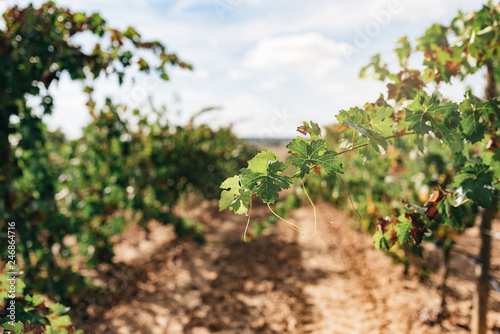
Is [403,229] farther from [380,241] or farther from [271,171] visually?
[271,171]

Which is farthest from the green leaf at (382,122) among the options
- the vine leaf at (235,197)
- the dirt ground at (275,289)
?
the dirt ground at (275,289)

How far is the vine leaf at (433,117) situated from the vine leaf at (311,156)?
0.35m

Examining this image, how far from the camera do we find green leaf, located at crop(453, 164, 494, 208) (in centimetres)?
118

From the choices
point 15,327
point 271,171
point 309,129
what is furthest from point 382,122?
point 15,327

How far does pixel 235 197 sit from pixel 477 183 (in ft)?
3.22

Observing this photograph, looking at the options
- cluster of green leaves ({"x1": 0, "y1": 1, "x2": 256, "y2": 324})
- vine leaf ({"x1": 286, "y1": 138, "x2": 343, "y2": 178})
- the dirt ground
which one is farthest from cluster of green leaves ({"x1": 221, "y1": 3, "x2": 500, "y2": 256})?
the dirt ground

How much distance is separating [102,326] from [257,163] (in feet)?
12.1

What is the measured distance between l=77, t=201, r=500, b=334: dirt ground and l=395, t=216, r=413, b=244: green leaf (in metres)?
2.59

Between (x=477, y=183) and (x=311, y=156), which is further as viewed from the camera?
(x=477, y=183)

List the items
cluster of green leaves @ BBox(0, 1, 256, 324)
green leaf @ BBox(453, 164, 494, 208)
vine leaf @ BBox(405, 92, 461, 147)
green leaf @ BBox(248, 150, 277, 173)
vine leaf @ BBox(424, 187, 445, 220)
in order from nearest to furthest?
1. green leaf @ BBox(248, 150, 277, 173)
2. vine leaf @ BBox(405, 92, 461, 147)
3. green leaf @ BBox(453, 164, 494, 208)
4. vine leaf @ BBox(424, 187, 445, 220)
5. cluster of green leaves @ BBox(0, 1, 256, 324)

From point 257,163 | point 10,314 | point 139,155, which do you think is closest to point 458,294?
point 257,163

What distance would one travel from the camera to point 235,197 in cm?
102

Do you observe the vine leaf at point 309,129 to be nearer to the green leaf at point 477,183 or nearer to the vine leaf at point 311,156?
the vine leaf at point 311,156

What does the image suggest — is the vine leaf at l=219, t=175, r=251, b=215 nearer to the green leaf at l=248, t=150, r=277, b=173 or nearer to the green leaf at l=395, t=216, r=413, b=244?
the green leaf at l=248, t=150, r=277, b=173
